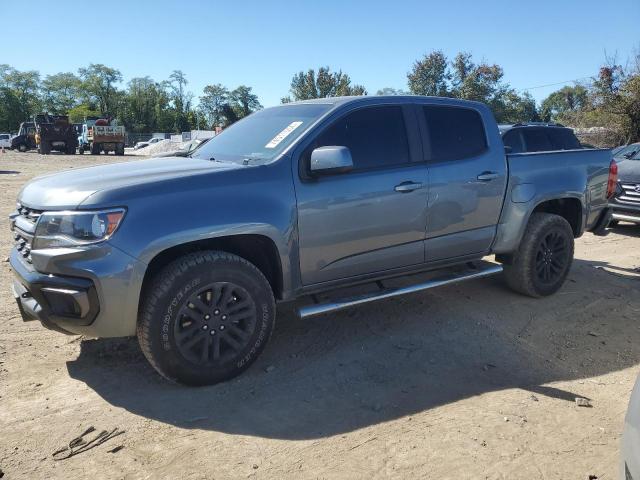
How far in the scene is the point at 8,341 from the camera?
13.2 feet

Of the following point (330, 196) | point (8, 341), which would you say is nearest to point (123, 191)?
point (330, 196)

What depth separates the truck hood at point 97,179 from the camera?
3105 mm

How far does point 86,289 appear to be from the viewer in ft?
9.78

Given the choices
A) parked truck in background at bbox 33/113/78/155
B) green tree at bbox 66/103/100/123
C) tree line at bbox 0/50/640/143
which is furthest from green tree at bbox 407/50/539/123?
green tree at bbox 66/103/100/123

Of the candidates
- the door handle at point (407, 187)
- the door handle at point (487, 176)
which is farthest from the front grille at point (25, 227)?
the door handle at point (487, 176)

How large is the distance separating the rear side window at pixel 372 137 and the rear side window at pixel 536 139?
5.98m

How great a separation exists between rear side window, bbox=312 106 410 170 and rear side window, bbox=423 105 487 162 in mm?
330

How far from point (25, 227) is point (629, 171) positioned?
9.47 metres

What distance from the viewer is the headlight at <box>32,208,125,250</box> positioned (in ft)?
9.80

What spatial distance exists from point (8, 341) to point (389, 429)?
3.08 m

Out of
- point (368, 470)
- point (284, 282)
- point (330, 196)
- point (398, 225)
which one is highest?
point (330, 196)

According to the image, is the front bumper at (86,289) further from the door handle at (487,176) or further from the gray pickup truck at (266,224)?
the door handle at (487,176)

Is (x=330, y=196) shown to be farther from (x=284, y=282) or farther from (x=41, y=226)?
(x=41, y=226)

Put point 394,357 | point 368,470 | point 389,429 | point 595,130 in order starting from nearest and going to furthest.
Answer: point 368,470 < point 389,429 < point 394,357 < point 595,130
